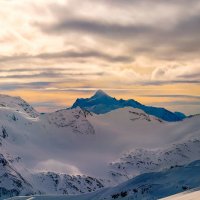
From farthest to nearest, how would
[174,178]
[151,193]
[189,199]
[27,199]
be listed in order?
1. [27,199]
2. [174,178]
3. [151,193]
4. [189,199]

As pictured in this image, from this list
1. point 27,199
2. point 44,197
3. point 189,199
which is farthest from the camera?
point 44,197

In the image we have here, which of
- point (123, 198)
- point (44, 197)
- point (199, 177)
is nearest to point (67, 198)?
point (44, 197)

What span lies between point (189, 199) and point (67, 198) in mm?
106374

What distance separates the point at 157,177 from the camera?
473 feet

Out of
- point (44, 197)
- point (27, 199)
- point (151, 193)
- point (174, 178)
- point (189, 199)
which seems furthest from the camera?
point (44, 197)

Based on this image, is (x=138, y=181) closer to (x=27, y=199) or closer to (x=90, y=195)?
(x=90, y=195)

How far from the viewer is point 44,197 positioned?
164 metres

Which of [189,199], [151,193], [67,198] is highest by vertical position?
[189,199]

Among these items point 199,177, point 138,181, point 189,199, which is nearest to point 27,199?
point 138,181

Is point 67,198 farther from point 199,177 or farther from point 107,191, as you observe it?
point 199,177

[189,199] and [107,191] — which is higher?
[189,199]

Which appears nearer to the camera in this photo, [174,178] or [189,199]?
[189,199]

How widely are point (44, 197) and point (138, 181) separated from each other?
3482cm

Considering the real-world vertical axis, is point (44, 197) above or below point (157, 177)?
below
